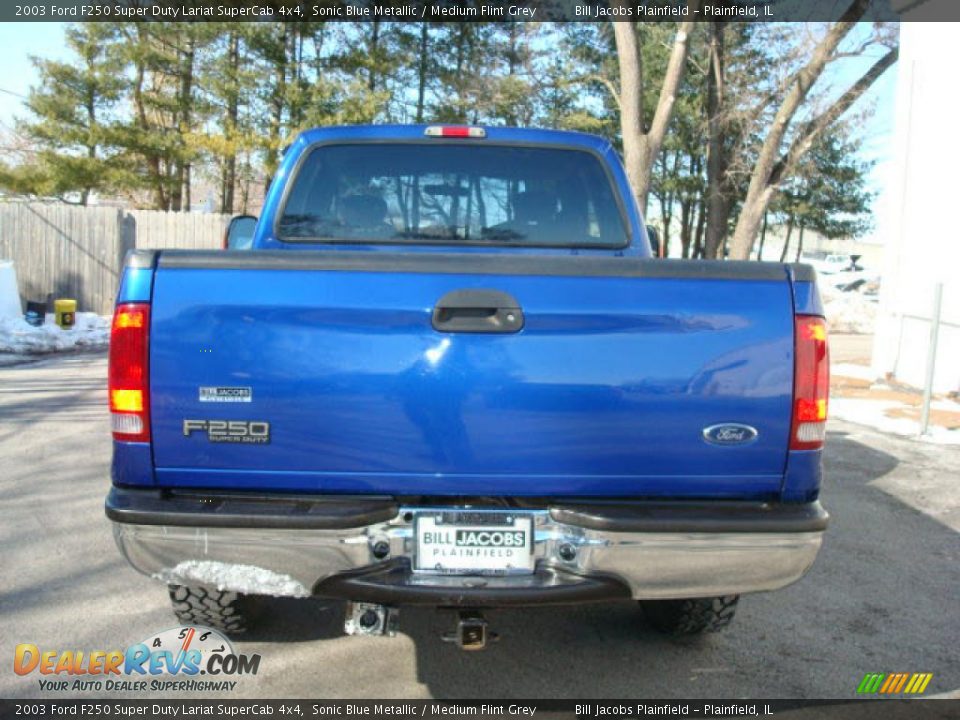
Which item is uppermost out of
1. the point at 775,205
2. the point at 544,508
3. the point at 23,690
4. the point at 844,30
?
the point at 844,30

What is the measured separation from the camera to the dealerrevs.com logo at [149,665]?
126 inches

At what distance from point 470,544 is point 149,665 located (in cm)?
158

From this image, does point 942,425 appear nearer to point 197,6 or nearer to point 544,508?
point 544,508

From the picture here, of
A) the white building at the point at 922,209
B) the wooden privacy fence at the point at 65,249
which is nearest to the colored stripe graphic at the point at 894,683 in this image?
the white building at the point at 922,209

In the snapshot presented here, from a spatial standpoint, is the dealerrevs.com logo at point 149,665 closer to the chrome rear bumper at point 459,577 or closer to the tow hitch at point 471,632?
the chrome rear bumper at point 459,577

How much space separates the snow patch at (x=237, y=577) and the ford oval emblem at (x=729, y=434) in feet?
4.45

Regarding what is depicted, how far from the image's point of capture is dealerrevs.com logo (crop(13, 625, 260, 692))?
126 inches

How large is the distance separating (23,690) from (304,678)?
1009 mm

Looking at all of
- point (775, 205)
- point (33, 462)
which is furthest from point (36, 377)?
point (775, 205)

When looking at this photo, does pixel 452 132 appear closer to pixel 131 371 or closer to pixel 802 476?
pixel 131 371

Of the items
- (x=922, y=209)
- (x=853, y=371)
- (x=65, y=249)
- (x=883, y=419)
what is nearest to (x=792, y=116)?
(x=922, y=209)

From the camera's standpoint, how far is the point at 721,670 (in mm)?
3447

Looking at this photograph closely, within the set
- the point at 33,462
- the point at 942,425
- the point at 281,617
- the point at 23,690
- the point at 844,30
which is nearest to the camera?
the point at 23,690

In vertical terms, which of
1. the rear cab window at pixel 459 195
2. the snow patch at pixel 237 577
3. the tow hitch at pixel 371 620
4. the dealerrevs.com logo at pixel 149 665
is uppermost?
the rear cab window at pixel 459 195
